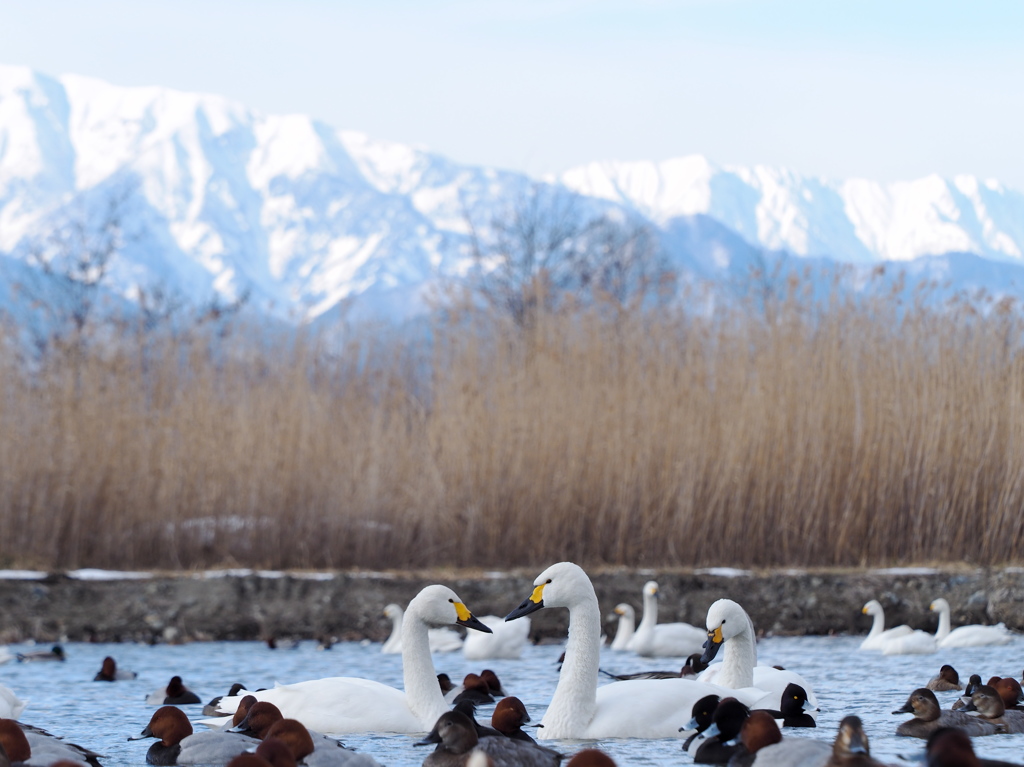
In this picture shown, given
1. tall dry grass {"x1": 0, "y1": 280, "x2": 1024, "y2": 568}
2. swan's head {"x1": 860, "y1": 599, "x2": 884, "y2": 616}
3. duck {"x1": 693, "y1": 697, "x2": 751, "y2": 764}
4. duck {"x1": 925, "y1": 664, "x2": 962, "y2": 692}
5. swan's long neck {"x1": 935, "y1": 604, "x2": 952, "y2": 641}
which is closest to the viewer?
duck {"x1": 693, "y1": 697, "x2": 751, "y2": 764}

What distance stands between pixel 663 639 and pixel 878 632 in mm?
1508

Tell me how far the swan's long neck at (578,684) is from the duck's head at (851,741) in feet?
5.16

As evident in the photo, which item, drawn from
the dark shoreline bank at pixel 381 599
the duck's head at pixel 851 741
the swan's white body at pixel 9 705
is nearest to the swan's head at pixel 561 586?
the duck's head at pixel 851 741

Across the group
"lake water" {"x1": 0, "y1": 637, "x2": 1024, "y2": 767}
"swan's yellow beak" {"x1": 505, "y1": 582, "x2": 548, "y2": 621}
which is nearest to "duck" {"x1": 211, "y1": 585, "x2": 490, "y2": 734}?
"lake water" {"x1": 0, "y1": 637, "x2": 1024, "y2": 767}

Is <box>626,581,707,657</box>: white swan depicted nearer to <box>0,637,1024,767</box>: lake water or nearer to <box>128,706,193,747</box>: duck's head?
<box>0,637,1024,767</box>: lake water

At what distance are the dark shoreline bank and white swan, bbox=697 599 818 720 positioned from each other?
3473 mm

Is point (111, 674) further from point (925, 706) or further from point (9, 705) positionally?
point (925, 706)

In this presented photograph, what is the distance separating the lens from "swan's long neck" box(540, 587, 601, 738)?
5535mm

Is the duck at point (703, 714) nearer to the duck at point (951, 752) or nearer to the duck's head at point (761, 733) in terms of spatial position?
the duck's head at point (761, 733)

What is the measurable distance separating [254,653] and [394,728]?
3933mm

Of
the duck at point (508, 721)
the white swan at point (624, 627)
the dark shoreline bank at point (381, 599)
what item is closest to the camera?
Answer: the duck at point (508, 721)

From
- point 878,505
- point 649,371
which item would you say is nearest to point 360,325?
point 649,371

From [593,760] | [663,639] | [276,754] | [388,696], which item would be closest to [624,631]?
[663,639]

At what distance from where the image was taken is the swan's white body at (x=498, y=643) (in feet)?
29.4
